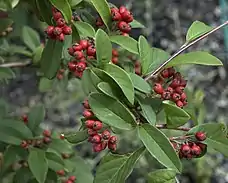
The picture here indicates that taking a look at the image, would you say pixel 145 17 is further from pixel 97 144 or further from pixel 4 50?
pixel 97 144

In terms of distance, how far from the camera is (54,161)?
1.12 m

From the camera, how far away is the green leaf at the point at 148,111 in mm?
771

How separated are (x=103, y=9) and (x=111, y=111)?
0.57ft

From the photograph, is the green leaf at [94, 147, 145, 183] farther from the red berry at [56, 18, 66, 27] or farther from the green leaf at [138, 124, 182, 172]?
the red berry at [56, 18, 66, 27]

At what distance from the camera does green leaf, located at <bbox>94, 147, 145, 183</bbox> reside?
78 cm

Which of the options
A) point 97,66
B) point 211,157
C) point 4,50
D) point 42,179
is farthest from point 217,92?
point 97,66

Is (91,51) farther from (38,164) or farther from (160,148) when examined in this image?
(38,164)

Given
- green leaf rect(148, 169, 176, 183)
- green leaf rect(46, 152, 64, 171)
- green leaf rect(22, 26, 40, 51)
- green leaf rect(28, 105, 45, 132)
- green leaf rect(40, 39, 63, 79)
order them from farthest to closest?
green leaf rect(22, 26, 40, 51), green leaf rect(28, 105, 45, 132), green leaf rect(46, 152, 64, 171), green leaf rect(40, 39, 63, 79), green leaf rect(148, 169, 176, 183)

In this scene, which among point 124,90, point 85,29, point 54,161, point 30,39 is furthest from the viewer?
point 30,39

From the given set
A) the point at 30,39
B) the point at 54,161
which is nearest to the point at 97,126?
the point at 54,161

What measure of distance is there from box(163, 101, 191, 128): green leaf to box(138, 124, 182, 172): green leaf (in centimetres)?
5

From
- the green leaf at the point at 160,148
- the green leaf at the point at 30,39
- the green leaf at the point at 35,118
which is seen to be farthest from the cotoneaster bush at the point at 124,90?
the green leaf at the point at 30,39

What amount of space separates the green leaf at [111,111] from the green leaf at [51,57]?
229 millimetres

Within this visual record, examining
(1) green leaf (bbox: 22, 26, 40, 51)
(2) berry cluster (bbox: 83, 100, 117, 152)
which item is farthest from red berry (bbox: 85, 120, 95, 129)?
(1) green leaf (bbox: 22, 26, 40, 51)
